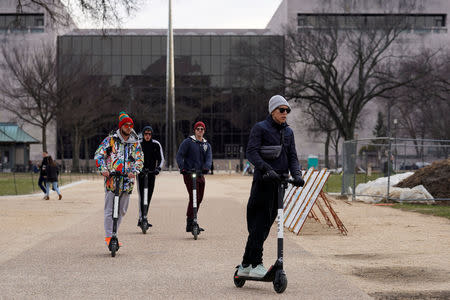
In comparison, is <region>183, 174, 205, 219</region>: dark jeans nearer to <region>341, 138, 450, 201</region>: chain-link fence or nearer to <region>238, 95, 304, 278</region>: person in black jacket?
<region>238, 95, 304, 278</region>: person in black jacket

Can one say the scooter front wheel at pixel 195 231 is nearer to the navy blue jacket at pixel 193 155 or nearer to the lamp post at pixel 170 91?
the navy blue jacket at pixel 193 155

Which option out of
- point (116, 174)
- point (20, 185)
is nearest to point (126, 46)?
point (20, 185)

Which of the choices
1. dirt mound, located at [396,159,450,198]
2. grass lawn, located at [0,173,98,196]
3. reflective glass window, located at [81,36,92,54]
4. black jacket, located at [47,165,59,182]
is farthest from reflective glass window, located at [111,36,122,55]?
dirt mound, located at [396,159,450,198]

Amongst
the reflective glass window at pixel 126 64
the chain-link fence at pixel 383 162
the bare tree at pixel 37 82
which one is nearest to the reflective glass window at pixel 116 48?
the reflective glass window at pixel 126 64

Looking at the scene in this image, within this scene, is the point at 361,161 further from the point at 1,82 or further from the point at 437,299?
the point at 1,82

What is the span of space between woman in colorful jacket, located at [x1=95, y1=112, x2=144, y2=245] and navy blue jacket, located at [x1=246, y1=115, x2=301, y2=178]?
308 cm

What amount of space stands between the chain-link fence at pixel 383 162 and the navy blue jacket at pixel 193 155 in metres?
11.1

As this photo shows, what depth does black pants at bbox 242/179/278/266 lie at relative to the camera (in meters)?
7.25

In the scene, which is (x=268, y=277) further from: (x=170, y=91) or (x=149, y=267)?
(x=170, y=91)

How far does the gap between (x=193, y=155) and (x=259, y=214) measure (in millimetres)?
5001

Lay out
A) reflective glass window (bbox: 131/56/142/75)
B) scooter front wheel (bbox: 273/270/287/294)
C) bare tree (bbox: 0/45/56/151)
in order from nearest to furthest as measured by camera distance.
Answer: scooter front wheel (bbox: 273/270/287/294)
bare tree (bbox: 0/45/56/151)
reflective glass window (bbox: 131/56/142/75)

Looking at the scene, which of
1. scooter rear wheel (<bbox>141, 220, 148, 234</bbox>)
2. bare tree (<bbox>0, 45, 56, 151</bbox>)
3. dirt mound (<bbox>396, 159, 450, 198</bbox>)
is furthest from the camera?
bare tree (<bbox>0, 45, 56, 151</bbox>)

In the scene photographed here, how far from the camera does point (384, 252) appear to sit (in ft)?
33.3

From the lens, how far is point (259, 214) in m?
7.29
